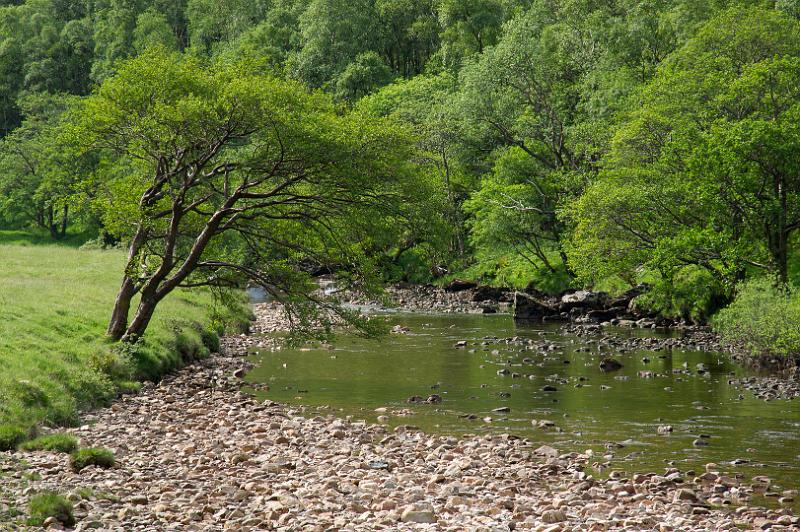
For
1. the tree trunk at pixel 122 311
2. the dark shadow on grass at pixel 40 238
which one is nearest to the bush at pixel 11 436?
the tree trunk at pixel 122 311

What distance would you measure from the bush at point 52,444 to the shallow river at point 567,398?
8713mm

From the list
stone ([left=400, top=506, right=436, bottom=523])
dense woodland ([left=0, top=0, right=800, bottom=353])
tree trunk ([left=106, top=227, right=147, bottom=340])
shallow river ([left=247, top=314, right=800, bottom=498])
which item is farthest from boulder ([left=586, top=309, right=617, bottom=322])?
stone ([left=400, top=506, right=436, bottom=523])

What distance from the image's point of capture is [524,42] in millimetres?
70188

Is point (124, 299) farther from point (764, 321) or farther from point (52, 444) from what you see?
point (764, 321)

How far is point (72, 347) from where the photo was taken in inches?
1039

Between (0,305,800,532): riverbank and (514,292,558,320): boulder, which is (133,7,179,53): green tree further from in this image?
(0,305,800,532): riverbank

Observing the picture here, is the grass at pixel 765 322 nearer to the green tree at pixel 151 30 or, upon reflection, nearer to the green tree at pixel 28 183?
the green tree at pixel 28 183

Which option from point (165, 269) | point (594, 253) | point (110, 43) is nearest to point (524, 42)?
point (594, 253)

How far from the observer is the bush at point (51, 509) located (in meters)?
12.6

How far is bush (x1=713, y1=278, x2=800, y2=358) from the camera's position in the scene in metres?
30.3

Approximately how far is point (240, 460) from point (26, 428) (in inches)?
185

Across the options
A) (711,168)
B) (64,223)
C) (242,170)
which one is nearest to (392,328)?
(711,168)

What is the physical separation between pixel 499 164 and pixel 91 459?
59595mm

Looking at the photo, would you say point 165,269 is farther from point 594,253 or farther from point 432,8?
point 432,8
